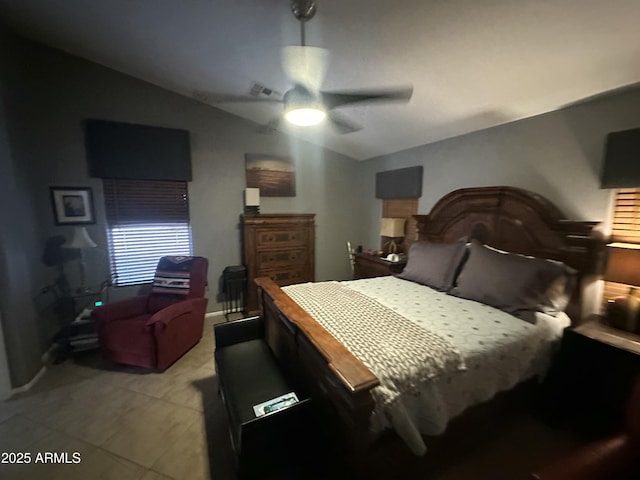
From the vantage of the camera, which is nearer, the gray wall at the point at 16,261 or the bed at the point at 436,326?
the bed at the point at 436,326

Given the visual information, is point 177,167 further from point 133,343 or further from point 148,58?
point 133,343

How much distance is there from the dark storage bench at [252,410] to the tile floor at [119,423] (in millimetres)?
398

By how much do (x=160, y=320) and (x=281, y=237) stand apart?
1.84m

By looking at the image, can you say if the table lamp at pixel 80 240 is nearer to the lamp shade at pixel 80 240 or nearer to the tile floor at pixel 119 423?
the lamp shade at pixel 80 240

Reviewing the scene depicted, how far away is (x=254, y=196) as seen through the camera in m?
3.70

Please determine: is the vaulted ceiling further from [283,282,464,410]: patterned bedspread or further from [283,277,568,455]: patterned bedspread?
[283,282,464,410]: patterned bedspread

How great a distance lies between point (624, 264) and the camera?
5.54ft

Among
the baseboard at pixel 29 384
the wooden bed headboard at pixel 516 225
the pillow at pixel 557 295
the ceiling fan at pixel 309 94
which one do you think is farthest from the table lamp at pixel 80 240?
the pillow at pixel 557 295

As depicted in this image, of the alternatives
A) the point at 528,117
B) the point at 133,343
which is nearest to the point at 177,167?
the point at 133,343

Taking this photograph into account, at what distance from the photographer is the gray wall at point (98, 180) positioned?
2381mm

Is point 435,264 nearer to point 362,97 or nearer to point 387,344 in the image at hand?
point 387,344

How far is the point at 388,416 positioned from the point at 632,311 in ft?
5.88

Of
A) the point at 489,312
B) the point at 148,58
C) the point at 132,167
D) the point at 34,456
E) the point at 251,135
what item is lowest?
the point at 34,456

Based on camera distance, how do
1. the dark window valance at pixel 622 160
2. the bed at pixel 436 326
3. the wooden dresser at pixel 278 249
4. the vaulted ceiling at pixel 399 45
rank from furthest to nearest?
the wooden dresser at pixel 278 249, the dark window valance at pixel 622 160, the vaulted ceiling at pixel 399 45, the bed at pixel 436 326
